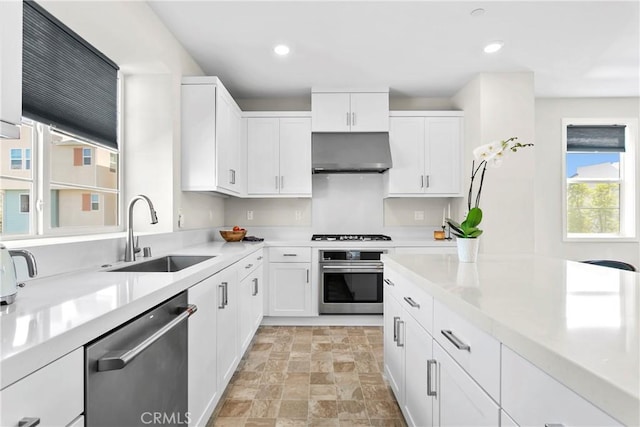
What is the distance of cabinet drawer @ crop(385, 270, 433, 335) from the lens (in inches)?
54.4

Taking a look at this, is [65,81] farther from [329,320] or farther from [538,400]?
[329,320]

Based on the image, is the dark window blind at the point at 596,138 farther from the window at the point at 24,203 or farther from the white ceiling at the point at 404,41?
the window at the point at 24,203

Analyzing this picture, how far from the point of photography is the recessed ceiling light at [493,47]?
288 centimetres

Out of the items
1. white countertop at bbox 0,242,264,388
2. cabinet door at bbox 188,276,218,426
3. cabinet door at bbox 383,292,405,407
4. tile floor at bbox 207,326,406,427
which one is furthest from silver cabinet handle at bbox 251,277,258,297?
white countertop at bbox 0,242,264,388

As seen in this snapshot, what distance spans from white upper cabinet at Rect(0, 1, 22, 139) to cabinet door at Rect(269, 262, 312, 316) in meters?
2.81

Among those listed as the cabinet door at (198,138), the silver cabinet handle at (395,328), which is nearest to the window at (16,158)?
the cabinet door at (198,138)

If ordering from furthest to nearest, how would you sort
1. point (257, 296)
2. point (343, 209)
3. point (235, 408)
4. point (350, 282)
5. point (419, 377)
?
point (343, 209)
point (350, 282)
point (257, 296)
point (235, 408)
point (419, 377)

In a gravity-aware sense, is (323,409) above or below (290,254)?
below

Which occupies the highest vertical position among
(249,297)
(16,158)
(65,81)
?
(65,81)

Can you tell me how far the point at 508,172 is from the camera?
11.4 feet

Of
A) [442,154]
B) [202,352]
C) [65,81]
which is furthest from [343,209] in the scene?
[65,81]

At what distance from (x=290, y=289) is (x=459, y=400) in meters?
2.68

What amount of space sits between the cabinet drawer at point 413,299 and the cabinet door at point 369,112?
85.2 inches

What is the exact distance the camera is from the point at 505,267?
1608mm
